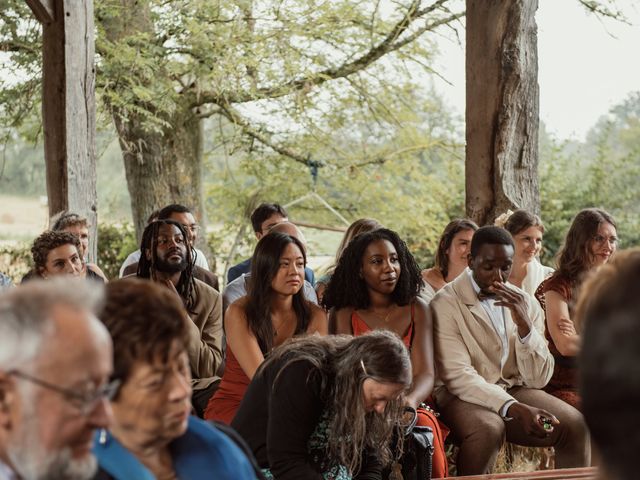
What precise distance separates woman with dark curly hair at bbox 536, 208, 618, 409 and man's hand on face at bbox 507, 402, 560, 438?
39cm

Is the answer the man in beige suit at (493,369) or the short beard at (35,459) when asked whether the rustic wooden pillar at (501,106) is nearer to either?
the man in beige suit at (493,369)

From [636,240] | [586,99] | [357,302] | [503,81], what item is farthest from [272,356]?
[586,99]

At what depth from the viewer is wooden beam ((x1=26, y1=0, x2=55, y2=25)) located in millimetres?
6211

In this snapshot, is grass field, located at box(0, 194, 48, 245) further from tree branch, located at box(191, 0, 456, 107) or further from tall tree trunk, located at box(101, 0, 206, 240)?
tree branch, located at box(191, 0, 456, 107)

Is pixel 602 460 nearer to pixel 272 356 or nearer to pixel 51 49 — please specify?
pixel 272 356

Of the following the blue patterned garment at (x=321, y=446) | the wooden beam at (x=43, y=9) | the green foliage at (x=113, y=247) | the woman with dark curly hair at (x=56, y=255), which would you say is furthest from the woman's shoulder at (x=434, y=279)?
the green foliage at (x=113, y=247)

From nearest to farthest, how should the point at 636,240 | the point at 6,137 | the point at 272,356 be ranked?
the point at 272,356 < the point at 6,137 < the point at 636,240

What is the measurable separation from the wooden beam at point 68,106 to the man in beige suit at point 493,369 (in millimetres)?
2792

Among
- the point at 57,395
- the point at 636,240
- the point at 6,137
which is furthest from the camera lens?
the point at 636,240

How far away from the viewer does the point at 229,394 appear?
4340 mm

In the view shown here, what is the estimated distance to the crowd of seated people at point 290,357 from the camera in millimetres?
1665

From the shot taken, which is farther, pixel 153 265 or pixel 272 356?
pixel 153 265

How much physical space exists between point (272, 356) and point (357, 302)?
1.40 meters

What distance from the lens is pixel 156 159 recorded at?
1139cm
